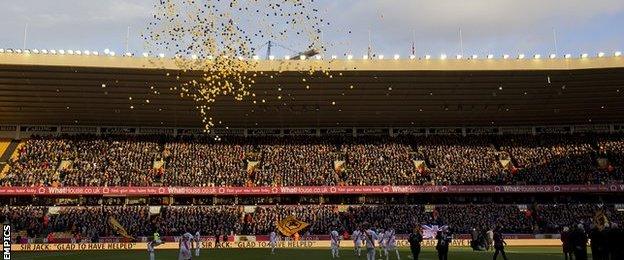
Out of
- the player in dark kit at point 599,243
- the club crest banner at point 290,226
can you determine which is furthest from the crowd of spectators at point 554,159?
the player in dark kit at point 599,243

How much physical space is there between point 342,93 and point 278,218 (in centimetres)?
1288

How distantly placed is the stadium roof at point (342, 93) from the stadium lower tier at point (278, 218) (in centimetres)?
1015

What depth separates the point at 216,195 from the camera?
5638 cm

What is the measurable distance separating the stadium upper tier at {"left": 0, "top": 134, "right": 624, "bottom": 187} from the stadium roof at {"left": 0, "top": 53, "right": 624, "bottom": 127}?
215 centimetres

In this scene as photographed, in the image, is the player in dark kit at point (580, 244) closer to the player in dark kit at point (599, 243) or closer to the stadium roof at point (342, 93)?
the player in dark kit at point (599, 243)

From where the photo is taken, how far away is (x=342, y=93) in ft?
178

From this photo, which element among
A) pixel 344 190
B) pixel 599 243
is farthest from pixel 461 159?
pixel 599 243

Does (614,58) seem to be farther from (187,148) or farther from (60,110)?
(60,110)

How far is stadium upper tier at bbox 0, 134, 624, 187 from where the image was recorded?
5647 cm

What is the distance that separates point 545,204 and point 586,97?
11011mm

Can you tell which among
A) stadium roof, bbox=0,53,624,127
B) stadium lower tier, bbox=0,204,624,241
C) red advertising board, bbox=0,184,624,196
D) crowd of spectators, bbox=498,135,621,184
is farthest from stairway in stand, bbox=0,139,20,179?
crowd of spectators, bbox=498,135,621,184

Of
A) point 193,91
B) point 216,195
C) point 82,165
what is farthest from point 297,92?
point 82,165

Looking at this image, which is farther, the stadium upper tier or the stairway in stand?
the stairway in stand

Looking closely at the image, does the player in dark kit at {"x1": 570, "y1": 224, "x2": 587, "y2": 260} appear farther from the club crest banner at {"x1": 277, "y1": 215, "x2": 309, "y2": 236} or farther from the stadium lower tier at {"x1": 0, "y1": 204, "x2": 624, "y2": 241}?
the club crest banner at {"x1": 277, "y1": 215, "x2": 309, "y2": 236}
